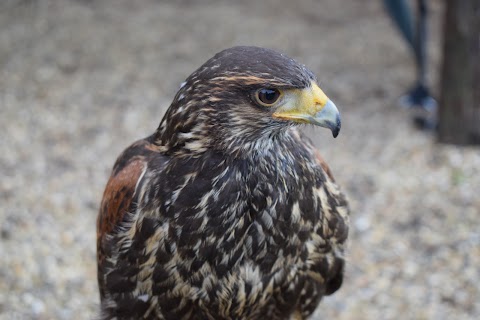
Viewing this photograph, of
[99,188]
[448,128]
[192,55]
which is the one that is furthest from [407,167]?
[192,55]

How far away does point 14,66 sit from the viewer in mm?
8125

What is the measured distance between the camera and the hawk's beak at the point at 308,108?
223 cm

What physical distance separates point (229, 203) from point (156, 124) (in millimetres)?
4682

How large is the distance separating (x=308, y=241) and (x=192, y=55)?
20.7 feet

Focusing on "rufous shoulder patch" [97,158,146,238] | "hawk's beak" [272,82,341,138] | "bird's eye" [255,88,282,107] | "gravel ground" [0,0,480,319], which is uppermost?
"bird's eye" [255,88,282,107]

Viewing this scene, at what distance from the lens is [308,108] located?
7.38 ft

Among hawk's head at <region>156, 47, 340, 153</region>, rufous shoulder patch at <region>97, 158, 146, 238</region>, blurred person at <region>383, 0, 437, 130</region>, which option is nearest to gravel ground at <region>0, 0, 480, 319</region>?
blurred person at <region>383, 0, 437, 130</region>

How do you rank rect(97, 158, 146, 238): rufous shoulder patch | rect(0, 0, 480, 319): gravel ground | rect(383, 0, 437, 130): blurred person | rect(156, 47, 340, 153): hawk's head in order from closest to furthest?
rect(156, 47, 340, 153): hawk's head → rect(97, 158, 146, 238): rufous shoulder patch → rect(0, 0, 480, 319): gravel ground → rect(383, 0, 437, 130): blurred person

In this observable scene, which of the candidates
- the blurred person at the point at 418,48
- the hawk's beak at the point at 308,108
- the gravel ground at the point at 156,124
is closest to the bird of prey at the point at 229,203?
the hawk's beak at the point at 308,108

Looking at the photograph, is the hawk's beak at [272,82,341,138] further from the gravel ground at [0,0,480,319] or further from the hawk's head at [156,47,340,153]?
the gravel ground at [0,0,480,319]

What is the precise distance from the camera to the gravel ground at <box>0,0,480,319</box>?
4.63m

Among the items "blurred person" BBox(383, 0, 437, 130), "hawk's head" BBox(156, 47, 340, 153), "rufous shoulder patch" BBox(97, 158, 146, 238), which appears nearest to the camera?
"hawk's head" BBox(156, 47, 340, 153)

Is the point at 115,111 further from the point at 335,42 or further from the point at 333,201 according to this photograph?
the point at 333,201

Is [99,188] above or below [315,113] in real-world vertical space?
below
